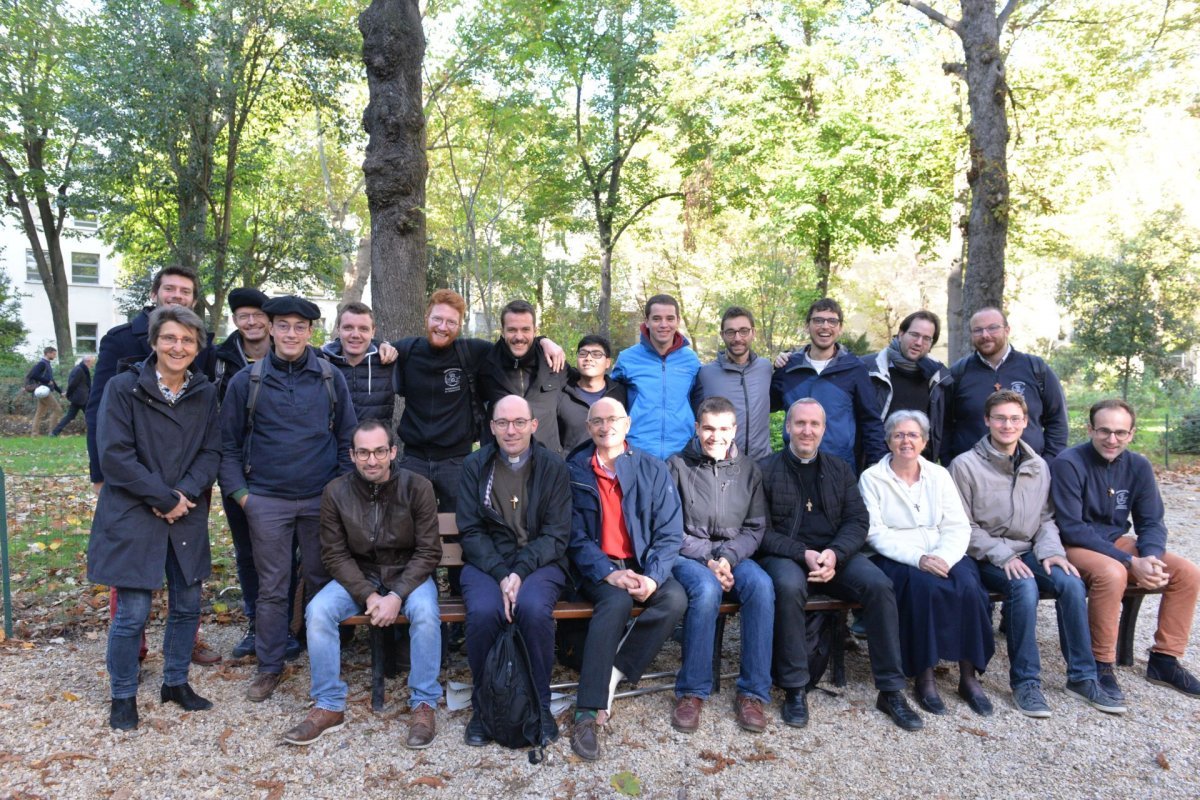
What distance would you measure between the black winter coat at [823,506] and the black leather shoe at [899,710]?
74 centimetres

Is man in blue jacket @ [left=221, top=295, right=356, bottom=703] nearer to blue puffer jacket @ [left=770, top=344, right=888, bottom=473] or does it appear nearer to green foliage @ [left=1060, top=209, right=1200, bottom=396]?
blue puffer jacket @ [left=770, top=344, right=888, bottom=473]

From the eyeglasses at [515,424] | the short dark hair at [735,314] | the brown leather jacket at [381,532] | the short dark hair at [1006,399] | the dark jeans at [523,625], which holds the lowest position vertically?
the dark jeans at [523,625]

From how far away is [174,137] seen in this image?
1280 cm

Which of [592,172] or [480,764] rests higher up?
[592,172]

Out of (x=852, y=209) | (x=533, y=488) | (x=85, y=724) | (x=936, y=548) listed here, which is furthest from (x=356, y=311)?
(x=852, y=209)

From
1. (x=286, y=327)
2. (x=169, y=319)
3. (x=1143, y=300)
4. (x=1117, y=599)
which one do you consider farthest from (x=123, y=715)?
(x=1143, y=300)

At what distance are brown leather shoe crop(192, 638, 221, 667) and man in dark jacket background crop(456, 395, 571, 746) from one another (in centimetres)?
176

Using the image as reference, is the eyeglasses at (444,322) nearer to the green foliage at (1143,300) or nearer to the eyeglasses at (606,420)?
the eyeglasses at (606,420)

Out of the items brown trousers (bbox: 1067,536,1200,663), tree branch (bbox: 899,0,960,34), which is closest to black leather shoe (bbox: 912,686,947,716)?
brown trousers (bbox: 1067,536,1200,663)

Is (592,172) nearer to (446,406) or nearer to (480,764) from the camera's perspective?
(446,406)

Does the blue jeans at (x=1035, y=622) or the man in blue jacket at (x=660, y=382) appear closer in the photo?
the blue jeans at (x=1035, y=622)

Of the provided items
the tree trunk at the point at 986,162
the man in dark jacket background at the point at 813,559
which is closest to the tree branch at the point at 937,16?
the tree trunk at the point at 986,162

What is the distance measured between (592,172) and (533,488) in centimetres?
Result: 1665

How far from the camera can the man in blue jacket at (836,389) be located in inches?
197
